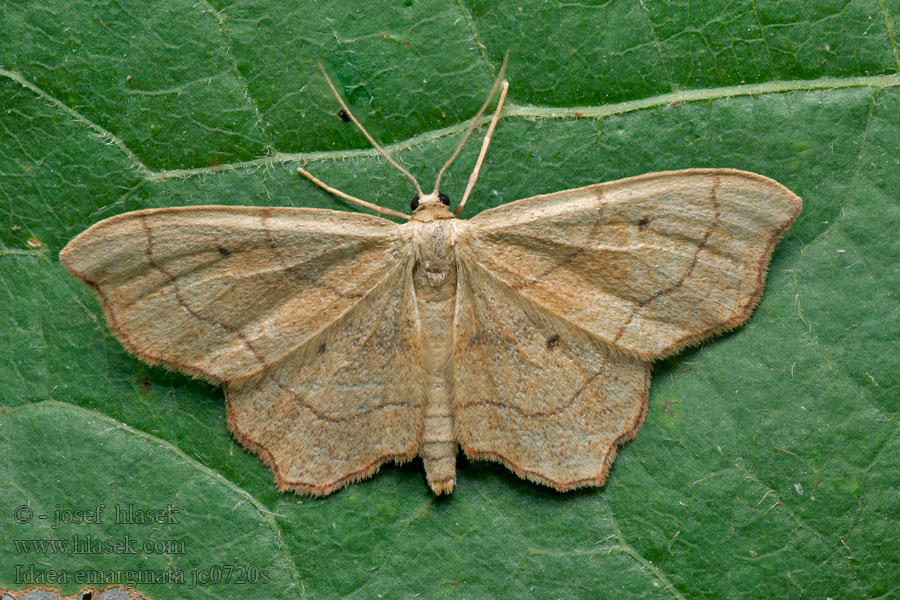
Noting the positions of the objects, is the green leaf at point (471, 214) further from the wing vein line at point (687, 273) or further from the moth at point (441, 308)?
the wing vein line at point (687, 273)

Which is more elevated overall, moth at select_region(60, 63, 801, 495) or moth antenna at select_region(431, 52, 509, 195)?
moth antenna at select_region(431, 52, 509, 195)

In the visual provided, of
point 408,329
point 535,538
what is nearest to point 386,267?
point 408,329

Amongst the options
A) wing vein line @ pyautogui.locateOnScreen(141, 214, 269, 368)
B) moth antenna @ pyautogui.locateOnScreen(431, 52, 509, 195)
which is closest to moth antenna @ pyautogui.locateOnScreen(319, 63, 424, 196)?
moth antenna @ pyautogui.locateOnScreen(431, 52, 509, 195)

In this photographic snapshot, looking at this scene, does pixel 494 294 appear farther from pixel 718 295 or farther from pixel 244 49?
pixel 244 49

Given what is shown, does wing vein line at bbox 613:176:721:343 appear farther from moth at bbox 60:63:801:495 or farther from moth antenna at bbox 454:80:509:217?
moth antenna at bbox 454:80:509:217

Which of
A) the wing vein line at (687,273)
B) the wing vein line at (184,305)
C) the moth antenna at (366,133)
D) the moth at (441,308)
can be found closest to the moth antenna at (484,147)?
the moth at (441,308)

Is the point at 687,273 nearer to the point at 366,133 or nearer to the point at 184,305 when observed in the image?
the point at 366,133

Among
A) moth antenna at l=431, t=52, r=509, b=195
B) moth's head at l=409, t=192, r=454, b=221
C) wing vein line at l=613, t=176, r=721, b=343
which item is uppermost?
moth antenna at l=431, t=52, r=509, b=195
